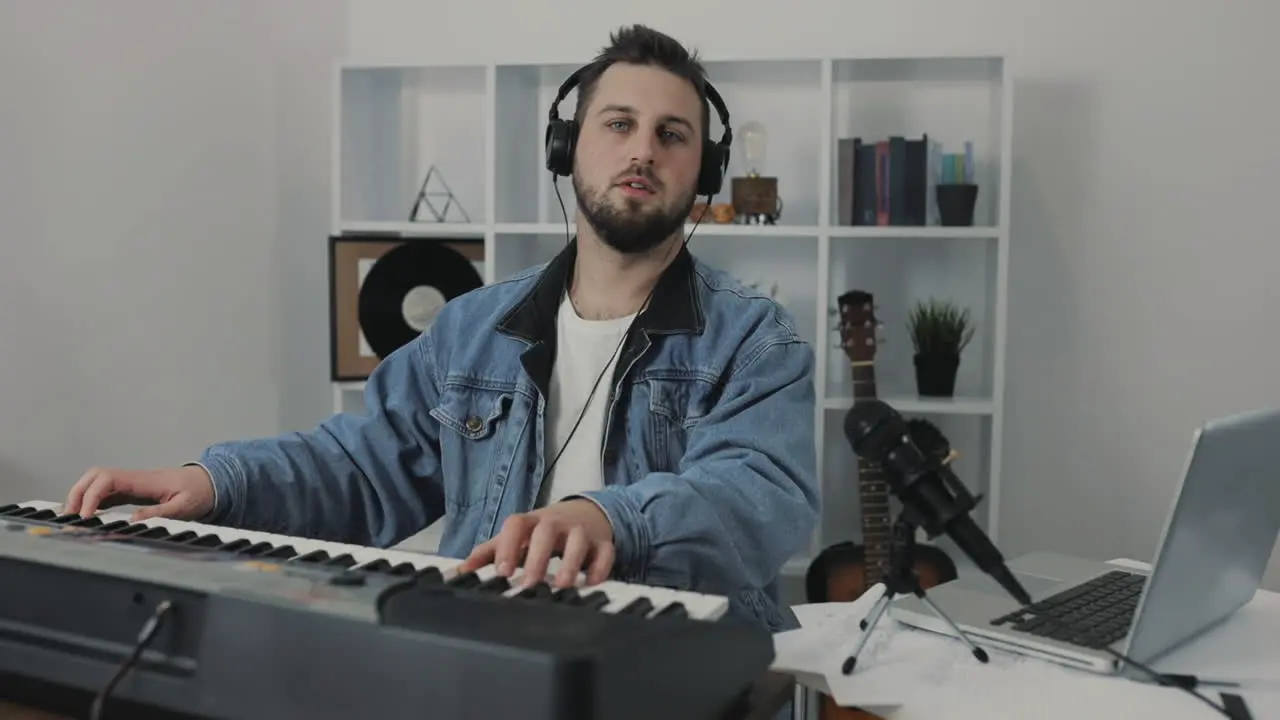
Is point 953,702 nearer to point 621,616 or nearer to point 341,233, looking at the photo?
point 621,616

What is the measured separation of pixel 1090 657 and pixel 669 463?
1.89 ft

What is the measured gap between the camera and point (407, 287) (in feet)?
9.30

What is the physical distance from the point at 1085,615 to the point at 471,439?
80 centimetres

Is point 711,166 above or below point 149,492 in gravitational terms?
above

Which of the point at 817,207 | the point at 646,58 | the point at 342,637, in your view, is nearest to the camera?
the point at 342,637

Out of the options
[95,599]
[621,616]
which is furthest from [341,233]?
[621,616]

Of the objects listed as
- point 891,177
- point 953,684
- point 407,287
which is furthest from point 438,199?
point 953,684

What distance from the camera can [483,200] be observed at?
10.2 feet

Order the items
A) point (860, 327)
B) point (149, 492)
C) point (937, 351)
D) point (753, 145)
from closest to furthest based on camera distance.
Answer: point (149, 492), point (860, 327), point (937, 351), point (753, 145)

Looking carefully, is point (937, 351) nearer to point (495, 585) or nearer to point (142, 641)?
point (495, 585)

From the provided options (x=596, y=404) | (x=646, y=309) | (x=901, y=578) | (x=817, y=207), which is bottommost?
(x=901, y=578)

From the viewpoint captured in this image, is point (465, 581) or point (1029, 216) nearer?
point (465, 581)

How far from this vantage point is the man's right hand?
3.92 feet

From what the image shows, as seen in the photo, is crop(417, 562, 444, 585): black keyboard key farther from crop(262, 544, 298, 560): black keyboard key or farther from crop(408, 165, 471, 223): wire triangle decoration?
crop(408, 165, 471, 223): wire triangle decoration
